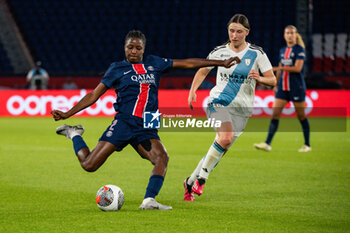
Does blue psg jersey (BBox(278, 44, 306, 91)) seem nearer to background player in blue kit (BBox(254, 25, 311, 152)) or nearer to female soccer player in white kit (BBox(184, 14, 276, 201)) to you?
background player in blue kit (BBox(254, 25, 311, 152))

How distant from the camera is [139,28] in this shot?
85.6 feet

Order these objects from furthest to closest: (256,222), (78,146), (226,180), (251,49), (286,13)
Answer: (286,13) < (226,180) < (251,49) < (78,146) < (256,222)

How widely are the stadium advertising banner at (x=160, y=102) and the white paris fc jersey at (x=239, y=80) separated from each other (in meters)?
12.2

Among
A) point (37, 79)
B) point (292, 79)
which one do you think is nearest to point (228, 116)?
point (292, 79)

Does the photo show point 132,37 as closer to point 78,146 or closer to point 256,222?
point 78,146

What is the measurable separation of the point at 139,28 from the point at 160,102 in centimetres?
669

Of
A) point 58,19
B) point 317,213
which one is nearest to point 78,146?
point 317,213

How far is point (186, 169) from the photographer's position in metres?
9.22

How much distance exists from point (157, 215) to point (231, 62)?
1607 mm

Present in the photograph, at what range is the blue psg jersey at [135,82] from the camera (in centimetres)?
607

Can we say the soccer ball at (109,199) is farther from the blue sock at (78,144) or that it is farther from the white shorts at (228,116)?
the white shorts at (228,116)

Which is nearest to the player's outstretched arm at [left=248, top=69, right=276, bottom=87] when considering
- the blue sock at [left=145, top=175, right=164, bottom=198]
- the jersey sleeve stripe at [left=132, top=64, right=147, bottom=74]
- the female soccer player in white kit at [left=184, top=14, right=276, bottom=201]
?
the female soccer player in white kit at [left=184, top=14, right=276, bottom=201]

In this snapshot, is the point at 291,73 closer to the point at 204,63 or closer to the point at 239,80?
the point at 239,80

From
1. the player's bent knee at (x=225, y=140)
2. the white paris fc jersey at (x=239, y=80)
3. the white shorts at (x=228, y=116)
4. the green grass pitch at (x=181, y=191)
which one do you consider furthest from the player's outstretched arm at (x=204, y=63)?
the green grass pitch at (x=181, y=191)
